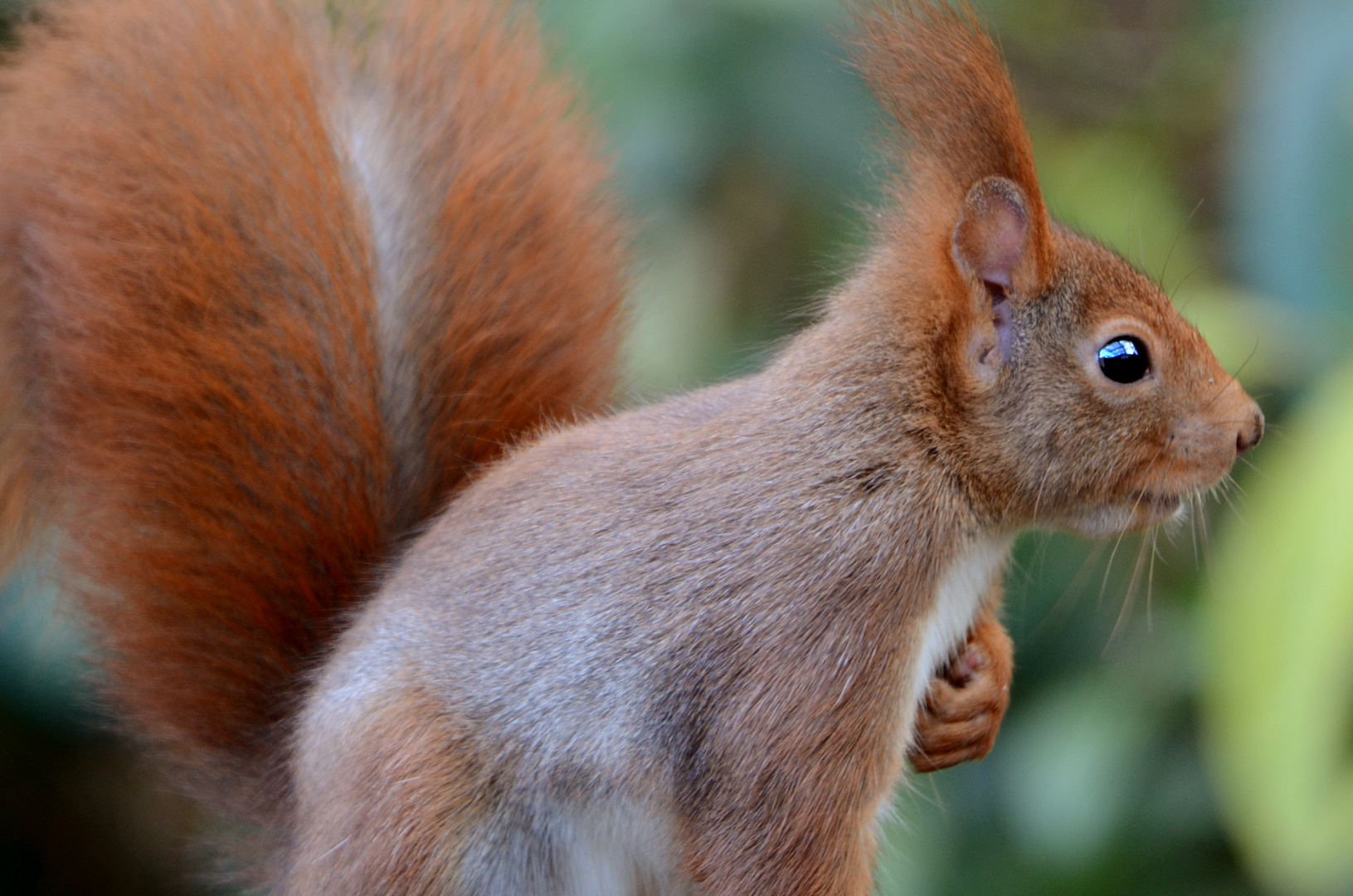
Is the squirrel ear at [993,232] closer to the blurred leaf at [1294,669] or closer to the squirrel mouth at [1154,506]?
the squirrel mouth at [1154,506]

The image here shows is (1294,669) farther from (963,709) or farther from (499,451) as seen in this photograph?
(499,451)

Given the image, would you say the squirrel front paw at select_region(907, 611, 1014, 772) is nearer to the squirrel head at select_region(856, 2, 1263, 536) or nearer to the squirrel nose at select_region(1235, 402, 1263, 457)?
the squirrel head at select_region(856, 2, 1263, 536)

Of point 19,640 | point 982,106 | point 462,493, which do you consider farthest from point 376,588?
point 19,640

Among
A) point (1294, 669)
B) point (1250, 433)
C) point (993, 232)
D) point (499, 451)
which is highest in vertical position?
point (993, 232)

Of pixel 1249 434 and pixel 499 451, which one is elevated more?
pixel 1249 434

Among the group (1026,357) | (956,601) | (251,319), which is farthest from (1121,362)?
(251,319)

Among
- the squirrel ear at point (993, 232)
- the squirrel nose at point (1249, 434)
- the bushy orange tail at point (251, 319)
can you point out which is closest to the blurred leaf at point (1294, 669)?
the squirrel nose at point (1249, 434)

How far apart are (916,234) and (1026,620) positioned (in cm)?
72

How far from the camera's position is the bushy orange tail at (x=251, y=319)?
41.4 inches

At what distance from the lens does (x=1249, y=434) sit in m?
0.92

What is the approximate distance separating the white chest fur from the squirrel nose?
0.53 ft

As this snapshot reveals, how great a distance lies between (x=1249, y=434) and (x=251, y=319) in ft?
2.41

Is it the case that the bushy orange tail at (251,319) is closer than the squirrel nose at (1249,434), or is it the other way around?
the squirrel nose at (1249,434)

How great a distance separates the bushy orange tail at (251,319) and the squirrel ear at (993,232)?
15.0 inches
